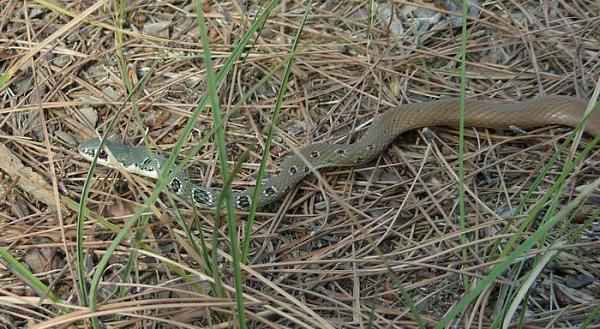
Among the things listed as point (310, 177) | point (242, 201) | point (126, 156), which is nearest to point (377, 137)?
point (310, 177)

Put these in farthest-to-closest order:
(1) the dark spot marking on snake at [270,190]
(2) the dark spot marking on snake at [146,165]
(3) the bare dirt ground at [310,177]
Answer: (2) the dark spot marking on snake at [146,165]
(1) the dark spot marking on snake at [270,190]
(3) the bare dirt ground at [310,177]

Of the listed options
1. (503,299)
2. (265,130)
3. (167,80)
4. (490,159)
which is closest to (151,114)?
(167,80)

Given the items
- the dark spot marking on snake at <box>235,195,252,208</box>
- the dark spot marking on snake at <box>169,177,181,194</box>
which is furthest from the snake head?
the dark spot marking on snake at <box>235,195,252,208</box>

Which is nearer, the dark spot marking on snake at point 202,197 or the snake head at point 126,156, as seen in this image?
the dark spot marking on snake at point 202,197

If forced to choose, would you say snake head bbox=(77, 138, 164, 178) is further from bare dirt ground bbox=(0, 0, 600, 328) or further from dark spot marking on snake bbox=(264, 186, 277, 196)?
dark spot marking on snake bbox=(264, 186, 277, 196)

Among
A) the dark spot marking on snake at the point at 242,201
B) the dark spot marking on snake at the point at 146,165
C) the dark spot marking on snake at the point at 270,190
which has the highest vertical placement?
the dark spot marking on snake at the point at 146,165

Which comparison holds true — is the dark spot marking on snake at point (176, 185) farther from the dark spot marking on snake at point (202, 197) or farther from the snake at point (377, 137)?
the dark spot marking on snake at point (202, 197)

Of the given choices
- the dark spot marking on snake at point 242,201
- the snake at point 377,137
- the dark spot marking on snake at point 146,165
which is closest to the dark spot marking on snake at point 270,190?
the snake at point 377,137
